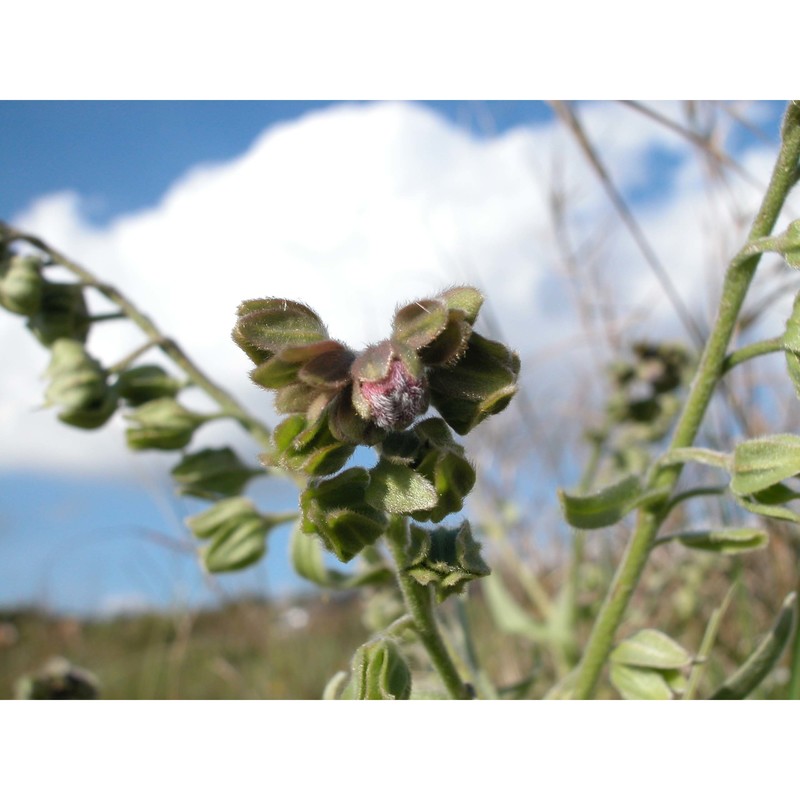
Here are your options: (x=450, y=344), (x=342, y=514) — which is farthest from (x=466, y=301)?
(x=342, y=514)

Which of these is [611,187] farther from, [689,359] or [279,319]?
[279,319]

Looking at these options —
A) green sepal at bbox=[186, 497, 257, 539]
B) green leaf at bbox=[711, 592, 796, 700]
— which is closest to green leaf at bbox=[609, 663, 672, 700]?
green leaf at bbox=[711, 592, 796, 700]

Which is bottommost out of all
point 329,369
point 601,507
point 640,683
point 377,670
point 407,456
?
point 640,683

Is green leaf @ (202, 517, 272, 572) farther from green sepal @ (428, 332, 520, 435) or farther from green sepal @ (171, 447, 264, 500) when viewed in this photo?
green sepal @ (428, 332, 520, 435)

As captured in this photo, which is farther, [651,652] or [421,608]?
[651,652]

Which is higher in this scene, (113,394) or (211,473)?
(113,394)

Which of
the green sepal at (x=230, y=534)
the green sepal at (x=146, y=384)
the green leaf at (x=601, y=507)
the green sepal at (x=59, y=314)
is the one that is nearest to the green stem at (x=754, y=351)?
the green leaf at (x=601, y=507)

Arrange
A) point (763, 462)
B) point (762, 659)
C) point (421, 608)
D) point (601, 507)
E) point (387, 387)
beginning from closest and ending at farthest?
point (387, 387) < point (421, 608) < point (763, 462) < point (601, 507) < point (762, 659)

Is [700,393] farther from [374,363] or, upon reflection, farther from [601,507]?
[374,363]
